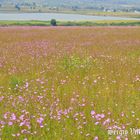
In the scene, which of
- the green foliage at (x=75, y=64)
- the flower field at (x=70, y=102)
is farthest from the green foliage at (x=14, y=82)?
the green foliage at (x=75, y=64)

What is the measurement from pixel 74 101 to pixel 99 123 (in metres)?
1.25

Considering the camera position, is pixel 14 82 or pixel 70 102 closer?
pixel 70 102

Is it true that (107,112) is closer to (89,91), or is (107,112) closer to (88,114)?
(88,114)

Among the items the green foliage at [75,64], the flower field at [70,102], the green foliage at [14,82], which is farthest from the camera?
the green foliage at [75,64]

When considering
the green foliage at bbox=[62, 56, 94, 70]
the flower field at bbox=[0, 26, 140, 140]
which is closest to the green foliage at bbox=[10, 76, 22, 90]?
the flower field at bbox=[0, 26, 140, 140]

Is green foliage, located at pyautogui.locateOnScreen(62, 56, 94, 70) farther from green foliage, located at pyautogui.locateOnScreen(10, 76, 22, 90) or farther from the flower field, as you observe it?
green foliage, located at pyautogui.locateOnScreen(10, 76, 22, 90)

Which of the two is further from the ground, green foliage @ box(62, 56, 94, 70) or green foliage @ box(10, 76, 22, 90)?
green foliage @ box(10, 76, 22, 90)

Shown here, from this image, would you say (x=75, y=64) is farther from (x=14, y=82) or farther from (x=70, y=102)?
(x=70, y=102)

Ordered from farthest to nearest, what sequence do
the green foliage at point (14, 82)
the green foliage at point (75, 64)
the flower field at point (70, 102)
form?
the green foliage at point (75, 64) < the green foliage at point (14, 82) < the flower field at point (70, 102)

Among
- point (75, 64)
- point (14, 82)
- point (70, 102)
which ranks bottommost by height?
point (75, 64)

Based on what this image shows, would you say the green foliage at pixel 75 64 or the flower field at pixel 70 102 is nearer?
the flower field at pixel 70 102

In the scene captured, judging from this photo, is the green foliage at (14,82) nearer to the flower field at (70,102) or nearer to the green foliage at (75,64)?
the flower field at (70,102)

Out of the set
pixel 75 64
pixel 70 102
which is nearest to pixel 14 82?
pixel 70 102

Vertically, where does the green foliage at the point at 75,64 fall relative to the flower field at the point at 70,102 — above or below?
below
